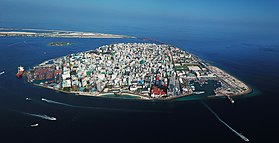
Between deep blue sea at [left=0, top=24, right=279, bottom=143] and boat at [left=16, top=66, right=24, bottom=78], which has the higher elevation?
boat at [left=16, top=66, right=24, bottom=78]

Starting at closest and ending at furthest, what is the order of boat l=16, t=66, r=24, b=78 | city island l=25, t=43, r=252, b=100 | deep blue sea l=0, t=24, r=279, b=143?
deep blue sea l=0, t=24, r=279, b=143 → city island l=25, t=43, r=252, b=100 → boat l=16, t=66, r=24, b=78

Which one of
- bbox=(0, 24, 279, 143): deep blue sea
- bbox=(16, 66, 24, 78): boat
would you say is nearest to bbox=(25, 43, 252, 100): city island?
bbox=(16, 66, 24, 78): boat

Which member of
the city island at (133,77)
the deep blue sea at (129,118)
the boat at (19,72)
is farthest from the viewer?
the boat at (19,72)

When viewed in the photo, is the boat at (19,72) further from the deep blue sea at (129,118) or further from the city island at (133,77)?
the deep blue sea at (129,118)

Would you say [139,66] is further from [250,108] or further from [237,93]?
[250,108]

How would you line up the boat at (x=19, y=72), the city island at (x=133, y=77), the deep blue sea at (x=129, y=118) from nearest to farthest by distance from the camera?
1. the deep blue sea at (x=129, y=118)
2. the city island at (x=133, y=77)
3. the boat at (x=19, y=72)

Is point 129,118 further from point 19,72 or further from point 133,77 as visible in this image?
point 19,72

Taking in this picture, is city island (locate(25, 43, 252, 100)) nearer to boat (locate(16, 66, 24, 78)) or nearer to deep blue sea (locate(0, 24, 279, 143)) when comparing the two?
boat (locate(16, 66, 24, 78))

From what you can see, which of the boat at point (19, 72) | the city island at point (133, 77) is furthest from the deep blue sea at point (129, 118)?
the city island at point (133, 77)
